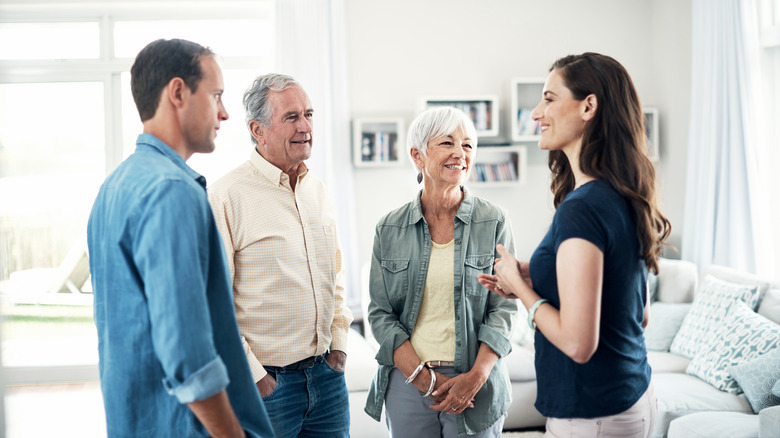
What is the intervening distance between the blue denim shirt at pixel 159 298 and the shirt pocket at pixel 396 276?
31.5 inches

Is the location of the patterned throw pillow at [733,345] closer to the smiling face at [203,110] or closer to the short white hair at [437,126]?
the short white hair at [437,126]

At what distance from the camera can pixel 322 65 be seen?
15.6 ft

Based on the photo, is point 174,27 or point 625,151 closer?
point 625,151

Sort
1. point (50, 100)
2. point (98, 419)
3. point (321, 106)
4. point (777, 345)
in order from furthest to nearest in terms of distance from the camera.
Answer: point (50, 100), point (321, 106), point (98, 419), point (777, 345)

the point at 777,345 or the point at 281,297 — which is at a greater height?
the point at 281,297

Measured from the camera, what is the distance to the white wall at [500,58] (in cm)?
485

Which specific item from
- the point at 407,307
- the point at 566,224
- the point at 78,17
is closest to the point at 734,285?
the point at 407,307

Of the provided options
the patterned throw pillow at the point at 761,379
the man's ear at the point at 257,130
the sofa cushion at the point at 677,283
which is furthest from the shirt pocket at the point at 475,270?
the sofa cushion at the point at 677,283

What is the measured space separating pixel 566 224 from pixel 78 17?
195 inches

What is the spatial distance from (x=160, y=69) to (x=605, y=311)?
40.7 inches

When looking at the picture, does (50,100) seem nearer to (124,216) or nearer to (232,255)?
(232,255)

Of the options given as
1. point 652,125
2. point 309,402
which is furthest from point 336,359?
point 652,125

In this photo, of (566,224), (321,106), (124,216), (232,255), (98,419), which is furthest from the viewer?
(321,106)

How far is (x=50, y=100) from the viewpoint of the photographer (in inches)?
201
